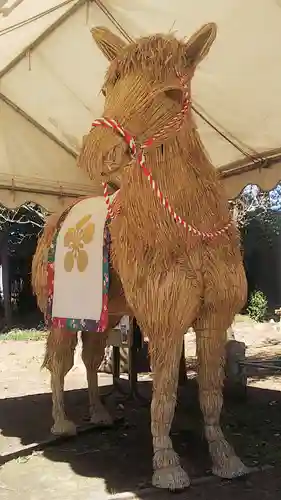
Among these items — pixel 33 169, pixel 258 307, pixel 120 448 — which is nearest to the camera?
pixel 120 448

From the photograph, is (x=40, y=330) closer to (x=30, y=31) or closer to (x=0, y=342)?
(x=0, y=342)

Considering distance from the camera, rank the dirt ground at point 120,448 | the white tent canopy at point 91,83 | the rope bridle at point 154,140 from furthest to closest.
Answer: the white tent canopy at point 91,83 < the dirt ground at point 120,448 < the rope bridle at point 154,140

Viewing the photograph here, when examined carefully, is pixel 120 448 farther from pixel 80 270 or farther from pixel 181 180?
pixel 181 180

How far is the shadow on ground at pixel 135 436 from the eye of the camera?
3.19 m

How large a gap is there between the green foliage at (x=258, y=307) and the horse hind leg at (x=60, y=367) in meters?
8.93

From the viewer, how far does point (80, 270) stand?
3312 millimetres

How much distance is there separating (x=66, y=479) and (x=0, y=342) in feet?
25.1

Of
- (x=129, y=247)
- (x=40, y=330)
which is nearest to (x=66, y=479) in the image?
(x=129, y=247)

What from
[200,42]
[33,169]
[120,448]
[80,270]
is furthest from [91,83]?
[120,448]

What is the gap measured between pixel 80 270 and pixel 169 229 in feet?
2.88

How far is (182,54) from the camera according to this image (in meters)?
2.53

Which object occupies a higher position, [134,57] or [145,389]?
[134,57]

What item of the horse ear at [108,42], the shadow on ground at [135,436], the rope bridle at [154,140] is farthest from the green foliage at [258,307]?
the horse ear at [108,42]

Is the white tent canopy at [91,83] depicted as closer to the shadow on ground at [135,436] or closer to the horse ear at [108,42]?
the horse ear at [108,42]
